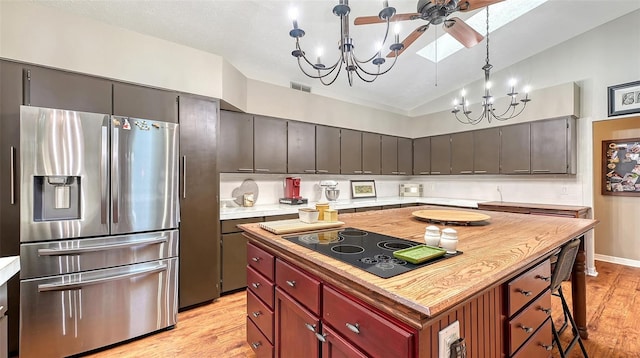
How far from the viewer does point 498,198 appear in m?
4.46

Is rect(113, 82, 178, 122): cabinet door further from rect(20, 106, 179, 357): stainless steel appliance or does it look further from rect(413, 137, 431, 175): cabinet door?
rect(413, 137, 431, 175): cabinet door

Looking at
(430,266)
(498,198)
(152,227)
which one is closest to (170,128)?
(152,227)

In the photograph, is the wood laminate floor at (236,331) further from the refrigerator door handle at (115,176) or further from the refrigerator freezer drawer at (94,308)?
the refrigerator door handle at (115,176)

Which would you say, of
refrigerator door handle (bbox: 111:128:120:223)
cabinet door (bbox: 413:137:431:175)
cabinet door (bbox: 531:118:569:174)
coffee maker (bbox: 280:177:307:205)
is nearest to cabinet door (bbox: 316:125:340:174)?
coffee maker (bbox: 280:177:307:205)

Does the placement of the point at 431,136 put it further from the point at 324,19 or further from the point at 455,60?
the point at 324,19

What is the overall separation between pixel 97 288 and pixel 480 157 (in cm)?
508

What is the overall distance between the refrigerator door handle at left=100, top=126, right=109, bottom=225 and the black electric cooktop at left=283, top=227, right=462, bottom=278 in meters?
1.49

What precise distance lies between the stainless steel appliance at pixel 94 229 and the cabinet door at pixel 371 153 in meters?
3.07

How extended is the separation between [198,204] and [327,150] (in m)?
2.13

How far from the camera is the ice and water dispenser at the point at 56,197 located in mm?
1808

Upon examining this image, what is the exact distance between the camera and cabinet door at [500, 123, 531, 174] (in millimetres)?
3914

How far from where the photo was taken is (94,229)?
1951 mm

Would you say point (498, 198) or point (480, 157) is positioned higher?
point (480, 157)

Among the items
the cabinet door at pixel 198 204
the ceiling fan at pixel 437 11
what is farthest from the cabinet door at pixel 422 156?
the cabinet door at pixel 198 204
